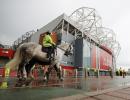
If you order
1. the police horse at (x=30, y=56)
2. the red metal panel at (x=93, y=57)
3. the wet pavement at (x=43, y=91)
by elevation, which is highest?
the red metal panel at (x=93, y=57)

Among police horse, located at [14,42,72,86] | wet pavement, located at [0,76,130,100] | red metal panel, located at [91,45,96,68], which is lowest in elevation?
wet pavement, located at [0,76,130,100]

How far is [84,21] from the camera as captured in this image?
184ft

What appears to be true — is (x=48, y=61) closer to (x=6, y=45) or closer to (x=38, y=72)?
(x=38, y=72)

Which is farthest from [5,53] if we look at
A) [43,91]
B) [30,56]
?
[43,91]

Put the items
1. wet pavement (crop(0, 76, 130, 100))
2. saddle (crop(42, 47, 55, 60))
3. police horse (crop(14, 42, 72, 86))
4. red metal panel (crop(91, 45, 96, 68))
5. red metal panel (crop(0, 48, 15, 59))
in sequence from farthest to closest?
1. red metal panel (crop(91, 45, 96, 68))
2. red metal panel (crop(0, 48, 15, 59))
3. saddle (crop(42, 47, 55, 60))
4. police horse (crop(14, 42, 72, 86))
5. wet pavement (crop(0, 76, 130, 100))

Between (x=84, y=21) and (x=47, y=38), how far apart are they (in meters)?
49.0

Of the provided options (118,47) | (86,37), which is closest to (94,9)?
(86,37)

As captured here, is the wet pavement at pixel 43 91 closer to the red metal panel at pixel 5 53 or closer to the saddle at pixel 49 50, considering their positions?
the saddle at pixel 49 50

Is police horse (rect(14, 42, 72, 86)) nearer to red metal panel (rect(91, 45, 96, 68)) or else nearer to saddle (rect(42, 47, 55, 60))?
saddle (rect(42, 47, 55, 60))

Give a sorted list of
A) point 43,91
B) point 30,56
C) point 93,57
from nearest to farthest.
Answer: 1. point 43,91
2. point 30,56
3. point 93,57

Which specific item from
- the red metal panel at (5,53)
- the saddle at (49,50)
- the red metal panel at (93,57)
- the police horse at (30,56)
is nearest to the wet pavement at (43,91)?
the police horse at (30,56)

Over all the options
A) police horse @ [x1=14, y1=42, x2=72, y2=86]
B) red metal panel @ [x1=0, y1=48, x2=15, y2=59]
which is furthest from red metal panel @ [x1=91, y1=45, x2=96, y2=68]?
police horse @ [x1=14, y1=42, x2=72, y2=86]

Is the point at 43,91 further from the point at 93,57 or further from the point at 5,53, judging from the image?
the point at 93,57

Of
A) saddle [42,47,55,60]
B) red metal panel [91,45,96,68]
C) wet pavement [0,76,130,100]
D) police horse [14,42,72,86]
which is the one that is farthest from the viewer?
red metal panel [91,45,96,68]
